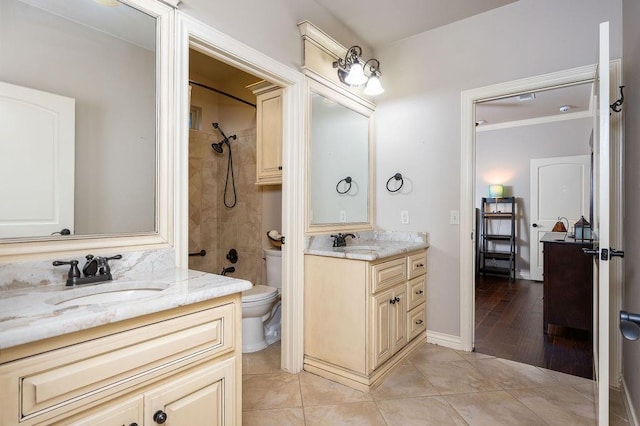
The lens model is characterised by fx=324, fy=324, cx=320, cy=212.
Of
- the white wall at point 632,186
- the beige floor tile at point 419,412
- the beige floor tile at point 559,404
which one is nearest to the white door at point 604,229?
the white wall at point 632,186

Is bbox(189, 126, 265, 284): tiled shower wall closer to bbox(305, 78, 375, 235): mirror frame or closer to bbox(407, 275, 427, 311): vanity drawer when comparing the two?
bbox(305, 78, 375, 235): mirror frame

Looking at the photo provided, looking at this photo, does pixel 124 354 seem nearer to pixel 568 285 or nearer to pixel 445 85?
pixel 445 85

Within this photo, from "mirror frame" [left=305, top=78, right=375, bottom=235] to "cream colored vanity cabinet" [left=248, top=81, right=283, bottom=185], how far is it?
0.44 m

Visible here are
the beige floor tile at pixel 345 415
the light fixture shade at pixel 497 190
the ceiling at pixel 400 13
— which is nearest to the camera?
the beige floor tile at pixel 345 415

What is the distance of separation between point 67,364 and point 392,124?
275 centimetres

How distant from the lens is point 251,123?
11.0ft

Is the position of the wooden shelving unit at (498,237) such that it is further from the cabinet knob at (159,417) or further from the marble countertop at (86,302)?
the cabinet knob at (159,417)

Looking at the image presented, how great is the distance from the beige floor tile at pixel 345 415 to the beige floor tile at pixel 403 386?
0.13 metres

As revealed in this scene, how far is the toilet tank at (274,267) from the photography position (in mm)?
2990

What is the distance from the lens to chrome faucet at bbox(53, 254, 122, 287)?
1.15m

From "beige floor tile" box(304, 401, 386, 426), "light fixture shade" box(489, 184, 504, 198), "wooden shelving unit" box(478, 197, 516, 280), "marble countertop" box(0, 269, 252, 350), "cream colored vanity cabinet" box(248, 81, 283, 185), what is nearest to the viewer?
"marble countertop" box(0, 269, 252, 350)

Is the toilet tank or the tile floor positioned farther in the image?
the toilet tank

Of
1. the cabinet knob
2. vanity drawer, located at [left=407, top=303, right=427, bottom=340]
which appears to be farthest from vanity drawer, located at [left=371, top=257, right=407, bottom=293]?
the cabinet knob

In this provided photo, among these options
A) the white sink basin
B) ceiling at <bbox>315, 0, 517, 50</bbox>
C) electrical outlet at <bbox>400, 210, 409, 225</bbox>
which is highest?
ceiling at <bbox>315, 0, 517, 50</bbox>
